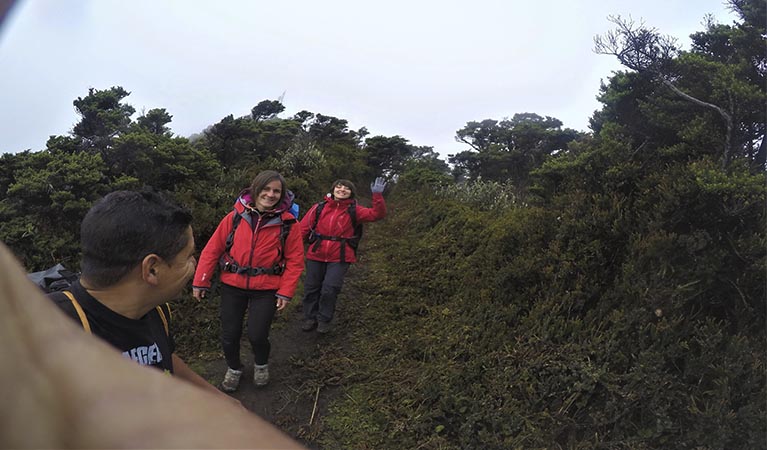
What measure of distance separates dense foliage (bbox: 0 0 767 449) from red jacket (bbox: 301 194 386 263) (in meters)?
1.00

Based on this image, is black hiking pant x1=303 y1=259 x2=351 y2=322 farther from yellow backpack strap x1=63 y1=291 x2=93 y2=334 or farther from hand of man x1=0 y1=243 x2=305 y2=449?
hand of man x1=0 y1=243 x2=305 y2=449

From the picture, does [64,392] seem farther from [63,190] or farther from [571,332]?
[63,190]

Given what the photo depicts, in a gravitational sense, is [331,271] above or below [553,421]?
above

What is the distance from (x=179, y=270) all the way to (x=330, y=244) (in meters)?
3.04

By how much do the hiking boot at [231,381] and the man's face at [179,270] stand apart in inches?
92.0

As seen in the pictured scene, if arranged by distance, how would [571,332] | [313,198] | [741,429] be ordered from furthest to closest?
[313,198]
[571,332]
[741,429]

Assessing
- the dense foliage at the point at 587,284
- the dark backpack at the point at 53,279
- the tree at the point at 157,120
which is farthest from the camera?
the tree at the point at 157,120

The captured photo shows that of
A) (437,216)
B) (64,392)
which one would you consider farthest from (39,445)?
(437,216)

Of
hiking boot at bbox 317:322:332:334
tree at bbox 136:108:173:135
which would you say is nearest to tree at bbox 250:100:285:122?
tree at bbox 136:108:173:135

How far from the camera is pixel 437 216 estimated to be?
348 inches

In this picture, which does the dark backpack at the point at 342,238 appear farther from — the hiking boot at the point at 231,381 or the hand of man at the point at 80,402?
the hand of man at the point at 80,402

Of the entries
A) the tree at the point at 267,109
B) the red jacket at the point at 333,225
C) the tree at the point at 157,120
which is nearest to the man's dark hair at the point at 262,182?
the red jacket at the point at 333,225

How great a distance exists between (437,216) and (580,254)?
509 centimetres

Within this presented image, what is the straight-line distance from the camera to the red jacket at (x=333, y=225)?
4527 mm
